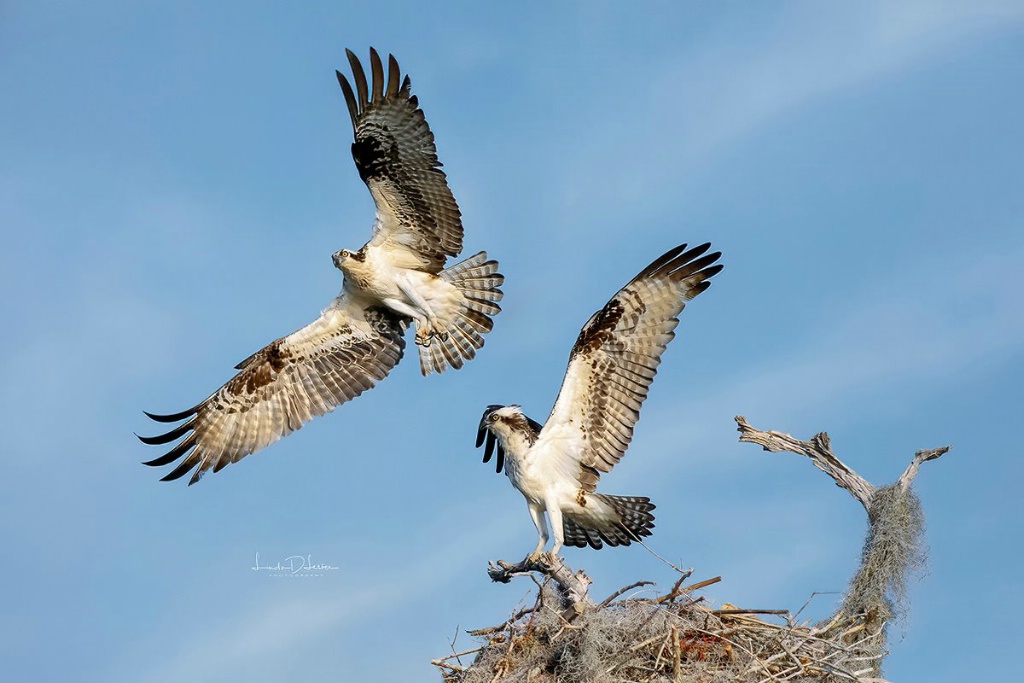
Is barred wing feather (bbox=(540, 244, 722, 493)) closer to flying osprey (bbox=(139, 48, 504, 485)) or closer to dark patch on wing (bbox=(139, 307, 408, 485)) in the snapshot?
flying osprey (bbox=(139, 48, 504, 485))

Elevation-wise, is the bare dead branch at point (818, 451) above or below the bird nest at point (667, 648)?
above

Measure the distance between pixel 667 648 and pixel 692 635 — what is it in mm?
215

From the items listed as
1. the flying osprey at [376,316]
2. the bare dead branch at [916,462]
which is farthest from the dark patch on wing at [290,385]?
the bare dead branch at [916,462]

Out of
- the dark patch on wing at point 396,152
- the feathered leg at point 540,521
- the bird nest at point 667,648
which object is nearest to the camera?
the bird nest at point 667,648

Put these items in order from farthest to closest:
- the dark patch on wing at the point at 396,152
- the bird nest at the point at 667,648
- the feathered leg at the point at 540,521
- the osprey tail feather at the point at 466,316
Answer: the osprey tail feather at the point at 466,316 < the dark patch on wing at the point at 396,152 < the feathered leg at the point at 540,521 < the bird nest at the point at 667,648

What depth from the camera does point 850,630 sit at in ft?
27.7

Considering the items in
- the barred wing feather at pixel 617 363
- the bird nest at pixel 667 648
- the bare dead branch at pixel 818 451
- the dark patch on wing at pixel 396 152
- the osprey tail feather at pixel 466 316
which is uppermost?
the dark patch on wing at pixel 396 152

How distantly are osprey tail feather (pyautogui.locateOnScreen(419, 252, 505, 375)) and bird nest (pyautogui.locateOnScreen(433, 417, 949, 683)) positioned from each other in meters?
3.32

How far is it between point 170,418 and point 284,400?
1.08 meters

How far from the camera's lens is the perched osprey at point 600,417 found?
9.22 metres

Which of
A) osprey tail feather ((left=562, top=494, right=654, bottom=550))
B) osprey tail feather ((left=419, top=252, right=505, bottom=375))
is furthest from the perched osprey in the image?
osprey tail feather ((left=419, top=252, right=505, bottom=375))

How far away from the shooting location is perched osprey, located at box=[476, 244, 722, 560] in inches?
363

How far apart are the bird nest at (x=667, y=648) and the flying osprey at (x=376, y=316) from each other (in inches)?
153

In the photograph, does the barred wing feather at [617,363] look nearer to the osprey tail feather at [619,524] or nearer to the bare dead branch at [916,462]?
the osprey tail feather at [619,524]
